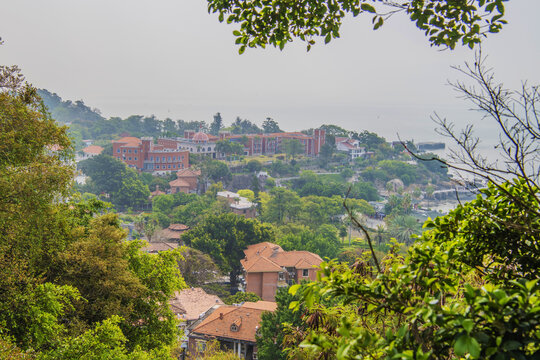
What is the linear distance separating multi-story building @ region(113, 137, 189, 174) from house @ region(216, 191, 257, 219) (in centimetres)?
1103

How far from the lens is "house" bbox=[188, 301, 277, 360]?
482 inches

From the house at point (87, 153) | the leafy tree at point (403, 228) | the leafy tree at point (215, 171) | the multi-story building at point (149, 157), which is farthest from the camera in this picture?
the house at point (87, 153)

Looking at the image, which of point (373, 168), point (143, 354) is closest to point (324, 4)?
point (143, 354)

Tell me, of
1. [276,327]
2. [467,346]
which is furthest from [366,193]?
[467,346]

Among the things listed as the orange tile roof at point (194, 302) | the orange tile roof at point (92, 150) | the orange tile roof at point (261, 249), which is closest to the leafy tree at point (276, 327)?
the orange tile roof at point (194, 302)

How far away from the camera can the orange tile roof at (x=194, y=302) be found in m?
14.4

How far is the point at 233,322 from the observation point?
40.9ft

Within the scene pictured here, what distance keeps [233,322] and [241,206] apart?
58.5 ft

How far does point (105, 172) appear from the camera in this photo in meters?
33.1

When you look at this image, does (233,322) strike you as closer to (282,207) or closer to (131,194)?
(282,207)

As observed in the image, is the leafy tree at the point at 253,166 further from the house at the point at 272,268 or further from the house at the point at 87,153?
the house at the point at 272,268

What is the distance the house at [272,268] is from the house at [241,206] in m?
10.8

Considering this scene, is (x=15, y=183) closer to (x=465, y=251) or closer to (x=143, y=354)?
(x=143, y=354)

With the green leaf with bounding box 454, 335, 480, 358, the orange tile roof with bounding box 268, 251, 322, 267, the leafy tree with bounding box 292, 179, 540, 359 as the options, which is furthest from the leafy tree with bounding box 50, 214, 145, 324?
the orange tile roof with bounding box 268, 251, 322, 267
